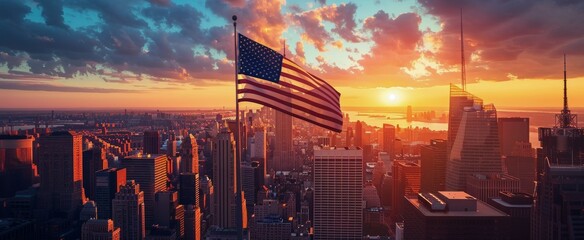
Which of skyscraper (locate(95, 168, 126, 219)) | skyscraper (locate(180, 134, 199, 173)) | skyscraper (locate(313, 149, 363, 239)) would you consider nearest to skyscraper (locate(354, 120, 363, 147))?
skyscraper (locate(180, 134, 199, 173))

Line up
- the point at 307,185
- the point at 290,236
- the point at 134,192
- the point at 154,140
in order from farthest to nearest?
the point at 154,140 < the point at 307,185 < the point at 134,192 < the point at 290,236

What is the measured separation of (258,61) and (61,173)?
2300 inches

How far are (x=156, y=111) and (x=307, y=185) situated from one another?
86.9m

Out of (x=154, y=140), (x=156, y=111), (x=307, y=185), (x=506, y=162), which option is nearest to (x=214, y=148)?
(x=307, y=185)

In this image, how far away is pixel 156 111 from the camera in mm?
144875

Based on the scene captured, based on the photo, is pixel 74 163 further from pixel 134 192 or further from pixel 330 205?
pixel 330 205

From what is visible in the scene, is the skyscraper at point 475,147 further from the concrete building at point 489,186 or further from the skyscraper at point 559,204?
the skyscraper at point 559,204

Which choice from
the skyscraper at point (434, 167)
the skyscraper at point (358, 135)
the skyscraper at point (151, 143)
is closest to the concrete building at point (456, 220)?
the skyscraper at point (434, 167)

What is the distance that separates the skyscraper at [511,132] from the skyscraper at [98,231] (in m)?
45.0

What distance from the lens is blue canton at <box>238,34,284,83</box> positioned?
35.3 ft

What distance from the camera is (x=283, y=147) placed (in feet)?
330

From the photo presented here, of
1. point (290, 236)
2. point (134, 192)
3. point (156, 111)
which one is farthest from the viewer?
point (156, 111)

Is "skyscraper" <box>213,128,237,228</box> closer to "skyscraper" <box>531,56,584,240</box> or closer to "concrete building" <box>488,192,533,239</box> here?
"concrete building" <box>488,192,533,239</box>

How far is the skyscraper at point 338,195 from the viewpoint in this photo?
156 ft
